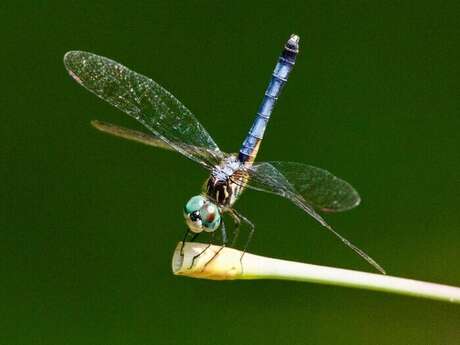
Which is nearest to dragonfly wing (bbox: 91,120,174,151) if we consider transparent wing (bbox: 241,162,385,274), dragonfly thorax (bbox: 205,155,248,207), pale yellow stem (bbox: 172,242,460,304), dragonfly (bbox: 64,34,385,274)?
dragonfly (bbox: 64,34,385,274)

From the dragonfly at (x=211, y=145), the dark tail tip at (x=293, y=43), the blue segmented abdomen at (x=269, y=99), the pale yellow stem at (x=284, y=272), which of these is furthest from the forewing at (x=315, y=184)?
the pale yellow stem at (x=284, y=272)

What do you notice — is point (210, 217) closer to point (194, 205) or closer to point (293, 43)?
point (194, 205)

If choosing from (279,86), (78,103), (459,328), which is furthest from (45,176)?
(459,328)

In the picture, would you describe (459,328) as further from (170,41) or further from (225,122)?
(170,41)

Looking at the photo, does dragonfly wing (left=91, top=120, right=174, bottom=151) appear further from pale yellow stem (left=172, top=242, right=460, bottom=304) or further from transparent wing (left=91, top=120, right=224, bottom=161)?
pale yellow stem (left=172, top=242, right=460, bottom=304)

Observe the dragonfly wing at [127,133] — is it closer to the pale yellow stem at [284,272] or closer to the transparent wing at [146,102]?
the transparent wing at [146,102]

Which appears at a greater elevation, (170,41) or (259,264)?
(170,41)

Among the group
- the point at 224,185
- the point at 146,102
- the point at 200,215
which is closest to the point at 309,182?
the point at 224,185
